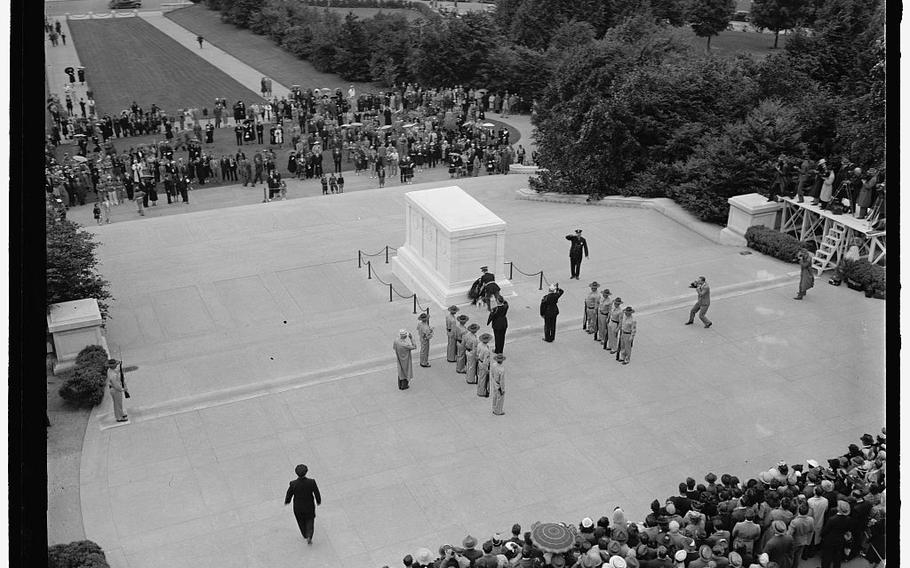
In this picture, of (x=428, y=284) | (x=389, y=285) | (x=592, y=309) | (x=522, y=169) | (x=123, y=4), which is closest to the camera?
(x=592, y=309)

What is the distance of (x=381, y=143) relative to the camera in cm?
3956

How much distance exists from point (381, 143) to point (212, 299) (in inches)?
785

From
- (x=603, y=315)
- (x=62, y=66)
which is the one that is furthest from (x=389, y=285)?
(x=62, y=66)

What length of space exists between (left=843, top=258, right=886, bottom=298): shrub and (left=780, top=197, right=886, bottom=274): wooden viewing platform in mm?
265

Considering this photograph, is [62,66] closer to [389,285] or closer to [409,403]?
[389,285]

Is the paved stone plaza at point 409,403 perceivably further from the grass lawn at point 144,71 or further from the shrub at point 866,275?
the grass lawn at point 144,71

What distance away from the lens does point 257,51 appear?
64.7 metres

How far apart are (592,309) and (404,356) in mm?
4168

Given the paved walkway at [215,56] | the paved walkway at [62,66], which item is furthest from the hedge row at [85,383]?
the paved walkway at [215,56]

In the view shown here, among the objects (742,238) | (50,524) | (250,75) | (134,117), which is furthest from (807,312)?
(250,75)

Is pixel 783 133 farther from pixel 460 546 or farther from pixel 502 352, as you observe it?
pixel 460 546

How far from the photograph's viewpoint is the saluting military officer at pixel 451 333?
1741 cm

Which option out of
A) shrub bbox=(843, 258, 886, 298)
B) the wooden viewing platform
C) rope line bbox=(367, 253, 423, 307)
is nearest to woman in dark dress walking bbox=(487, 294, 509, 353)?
rope line bbox=(367, 253, 423, 307)

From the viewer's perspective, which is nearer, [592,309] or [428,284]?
[592,309]
